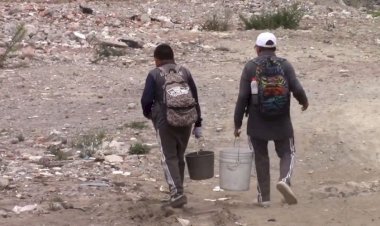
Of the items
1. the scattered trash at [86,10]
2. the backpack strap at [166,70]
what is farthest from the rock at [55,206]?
the scattered trash at [86,10]

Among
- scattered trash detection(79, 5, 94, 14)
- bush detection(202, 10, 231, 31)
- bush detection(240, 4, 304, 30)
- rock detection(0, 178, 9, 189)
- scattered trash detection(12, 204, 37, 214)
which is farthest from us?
scattered trash detection(79, 5, 94, 14)

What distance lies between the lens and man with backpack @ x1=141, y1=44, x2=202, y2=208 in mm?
6977

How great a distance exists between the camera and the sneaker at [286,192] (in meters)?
7.21

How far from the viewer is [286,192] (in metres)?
7.28

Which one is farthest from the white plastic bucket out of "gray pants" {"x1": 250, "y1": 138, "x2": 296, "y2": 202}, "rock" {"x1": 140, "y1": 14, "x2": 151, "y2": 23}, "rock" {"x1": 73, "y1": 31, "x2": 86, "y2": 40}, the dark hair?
"rock" {"x1": 140, "y1": 14, "x2": 151, "y2": 23}

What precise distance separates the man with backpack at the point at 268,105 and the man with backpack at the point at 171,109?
0.43 meters

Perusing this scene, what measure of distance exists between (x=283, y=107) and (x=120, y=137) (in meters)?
3.23

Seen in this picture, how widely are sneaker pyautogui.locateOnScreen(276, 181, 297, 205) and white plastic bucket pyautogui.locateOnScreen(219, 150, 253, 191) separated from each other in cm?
35

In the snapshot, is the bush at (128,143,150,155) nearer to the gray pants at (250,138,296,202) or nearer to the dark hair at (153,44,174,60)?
the gray pants at (250,138,296,202)

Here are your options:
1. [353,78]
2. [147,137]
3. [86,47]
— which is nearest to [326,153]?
[147,137]

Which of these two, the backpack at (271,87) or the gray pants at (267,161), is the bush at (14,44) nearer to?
the gray pants at (267,161)

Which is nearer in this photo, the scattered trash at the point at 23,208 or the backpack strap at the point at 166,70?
the scattered trash at the point at 23,208

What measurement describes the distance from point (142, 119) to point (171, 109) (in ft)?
13.0

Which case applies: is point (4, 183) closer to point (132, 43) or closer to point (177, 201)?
point (177, 201)
